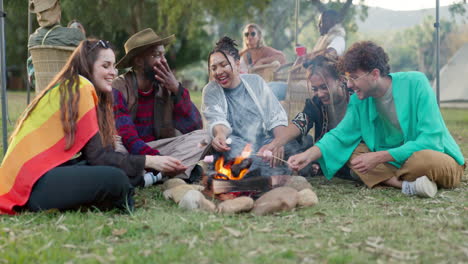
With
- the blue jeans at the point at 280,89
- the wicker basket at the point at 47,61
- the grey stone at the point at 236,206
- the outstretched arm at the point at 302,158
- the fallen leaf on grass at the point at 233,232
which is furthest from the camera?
the blue jeans at the point at 280,89

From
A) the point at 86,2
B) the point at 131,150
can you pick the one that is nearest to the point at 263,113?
the point at 131,150

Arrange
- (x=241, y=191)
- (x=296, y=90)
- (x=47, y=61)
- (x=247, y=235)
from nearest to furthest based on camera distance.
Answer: (x=247, y=235) → (x=241, y=191) → (x=47, y=61) → (x=296, y=90)

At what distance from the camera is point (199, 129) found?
5438 mm

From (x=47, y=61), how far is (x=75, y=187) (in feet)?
9.89

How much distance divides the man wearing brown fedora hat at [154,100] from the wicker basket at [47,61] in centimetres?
105

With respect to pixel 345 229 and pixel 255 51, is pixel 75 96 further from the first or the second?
pixel 255 51

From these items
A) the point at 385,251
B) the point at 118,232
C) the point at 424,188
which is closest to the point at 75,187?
the point at 118,232

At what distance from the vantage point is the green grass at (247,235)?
259cm

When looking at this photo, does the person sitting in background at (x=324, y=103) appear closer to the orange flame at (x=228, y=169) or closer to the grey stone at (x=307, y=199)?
the orange flame at (x=228, y=169)

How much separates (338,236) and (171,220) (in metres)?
1.09

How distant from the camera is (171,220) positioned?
3.28 metres

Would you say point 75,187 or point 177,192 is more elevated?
point 75,187

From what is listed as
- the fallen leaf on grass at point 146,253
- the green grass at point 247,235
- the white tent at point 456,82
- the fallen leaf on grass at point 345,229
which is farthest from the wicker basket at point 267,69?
the white tent at point 456,82

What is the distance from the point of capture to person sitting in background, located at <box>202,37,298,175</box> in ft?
15.4
